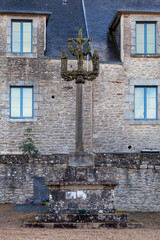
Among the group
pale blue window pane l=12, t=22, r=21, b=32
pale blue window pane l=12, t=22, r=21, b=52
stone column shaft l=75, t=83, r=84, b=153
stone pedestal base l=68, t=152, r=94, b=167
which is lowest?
stone pedestal base l=68, t=152, r=94, b=167

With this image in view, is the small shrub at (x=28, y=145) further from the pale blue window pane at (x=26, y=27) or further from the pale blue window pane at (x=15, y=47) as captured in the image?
the pale blue window pane at (x=26, y=27)

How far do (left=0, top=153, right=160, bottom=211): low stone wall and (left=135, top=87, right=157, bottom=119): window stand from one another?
424 cm

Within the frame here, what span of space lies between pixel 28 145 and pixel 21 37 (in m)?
3.68

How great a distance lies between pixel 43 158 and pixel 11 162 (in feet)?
2.71

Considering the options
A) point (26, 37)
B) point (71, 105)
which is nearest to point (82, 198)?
point (71, 105)

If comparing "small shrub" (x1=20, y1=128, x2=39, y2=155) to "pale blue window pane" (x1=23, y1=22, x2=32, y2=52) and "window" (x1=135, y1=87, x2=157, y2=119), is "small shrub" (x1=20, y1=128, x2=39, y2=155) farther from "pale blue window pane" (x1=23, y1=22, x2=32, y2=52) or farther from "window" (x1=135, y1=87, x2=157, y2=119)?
"window" (x1=135, y1=87, x2=157, y2=119)

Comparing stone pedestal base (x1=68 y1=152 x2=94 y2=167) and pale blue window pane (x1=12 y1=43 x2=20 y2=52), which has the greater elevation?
pale blue window pane (x1=12 y1=43 x2=20 y2=52)

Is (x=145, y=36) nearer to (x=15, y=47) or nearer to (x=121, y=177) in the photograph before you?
(x=15, y=47)

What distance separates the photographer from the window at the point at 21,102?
1571 centimetres

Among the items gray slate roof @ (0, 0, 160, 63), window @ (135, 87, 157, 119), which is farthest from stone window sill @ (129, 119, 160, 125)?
gray slate roof @ (0, 0, 160, 63)

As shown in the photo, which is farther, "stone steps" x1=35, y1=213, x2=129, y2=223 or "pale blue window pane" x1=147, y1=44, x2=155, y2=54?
"pale blue window pane" x1=147, y1=44, x2=155, y2=54

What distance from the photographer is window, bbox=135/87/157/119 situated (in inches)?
635

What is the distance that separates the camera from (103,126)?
15.9m

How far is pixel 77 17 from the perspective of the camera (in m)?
17.8
